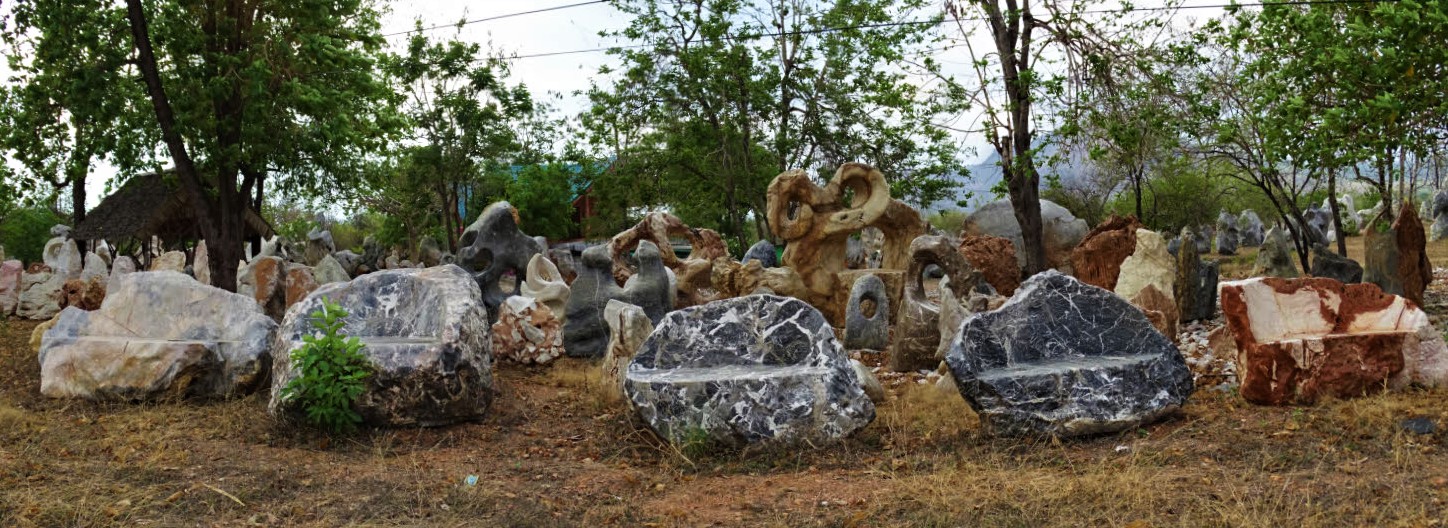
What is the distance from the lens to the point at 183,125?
14617mm

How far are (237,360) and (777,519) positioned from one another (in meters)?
5.12

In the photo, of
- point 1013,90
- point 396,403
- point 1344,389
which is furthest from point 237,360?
point 1013,90

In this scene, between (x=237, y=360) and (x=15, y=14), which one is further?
(x=15, y=14)

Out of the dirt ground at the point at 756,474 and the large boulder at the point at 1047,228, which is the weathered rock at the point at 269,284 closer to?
the dirt ground at the point at 756,474

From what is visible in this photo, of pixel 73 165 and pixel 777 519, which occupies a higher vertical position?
pixel 73 165

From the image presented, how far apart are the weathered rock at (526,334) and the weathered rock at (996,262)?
6.26 meters

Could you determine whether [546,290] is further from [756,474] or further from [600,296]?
[756,474]

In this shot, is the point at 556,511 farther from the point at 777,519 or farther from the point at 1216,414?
the point at 1216,414

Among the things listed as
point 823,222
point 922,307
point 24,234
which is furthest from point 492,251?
point 24,234

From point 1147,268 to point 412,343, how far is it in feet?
23.1

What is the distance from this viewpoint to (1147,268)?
10.6 m

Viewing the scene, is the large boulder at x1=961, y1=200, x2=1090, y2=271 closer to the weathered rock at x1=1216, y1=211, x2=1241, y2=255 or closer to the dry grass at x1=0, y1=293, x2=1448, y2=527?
the weathered rock at x1=1216, y1=211, x2=1241, y2=255

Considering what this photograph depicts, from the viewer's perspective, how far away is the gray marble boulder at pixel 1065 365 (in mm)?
6004

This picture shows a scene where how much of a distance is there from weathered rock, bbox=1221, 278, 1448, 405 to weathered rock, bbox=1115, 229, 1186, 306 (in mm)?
3425
